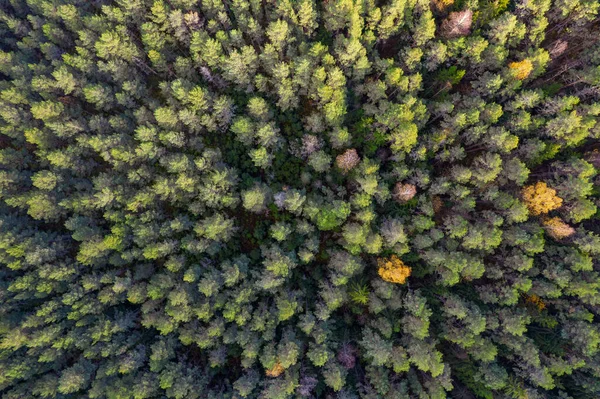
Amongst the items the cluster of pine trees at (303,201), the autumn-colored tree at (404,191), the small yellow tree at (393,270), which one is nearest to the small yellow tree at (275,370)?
the cluster of pine trees at (303,201)

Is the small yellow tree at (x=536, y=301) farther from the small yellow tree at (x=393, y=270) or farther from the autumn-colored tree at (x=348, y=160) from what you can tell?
the autumn-colored tree at (x=348, y=160)

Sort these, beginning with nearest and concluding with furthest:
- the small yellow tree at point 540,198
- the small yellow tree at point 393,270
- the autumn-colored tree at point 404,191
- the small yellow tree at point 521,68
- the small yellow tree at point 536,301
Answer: the small yellow tree at point 540,198
the small yellow tree at point 393,270
the small yellow tree at point 521,68
the small yellow tree at point 536,301
the autumn-colored tree at point 404,191

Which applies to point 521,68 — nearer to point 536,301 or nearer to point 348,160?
point 348,160

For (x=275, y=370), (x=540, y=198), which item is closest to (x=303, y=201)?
(x=275, y=370)

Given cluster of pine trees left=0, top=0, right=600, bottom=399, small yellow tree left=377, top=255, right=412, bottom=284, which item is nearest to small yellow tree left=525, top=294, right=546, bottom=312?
cluster of pine trees left=0, top=0, right=600, bottom=399

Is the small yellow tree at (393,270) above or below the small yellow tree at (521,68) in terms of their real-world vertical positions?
below

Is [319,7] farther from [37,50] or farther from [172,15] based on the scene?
[37,50]

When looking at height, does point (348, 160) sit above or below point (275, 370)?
above
